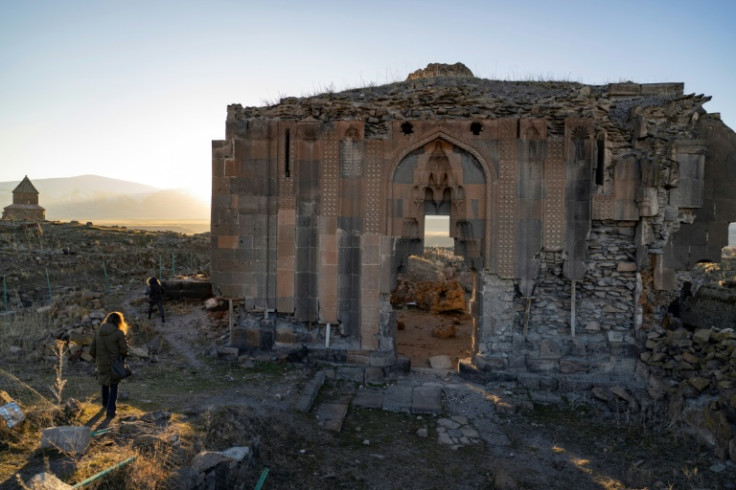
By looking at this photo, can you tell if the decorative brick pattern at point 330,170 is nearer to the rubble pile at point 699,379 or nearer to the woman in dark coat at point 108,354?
the woman in dark coat at point 108,354

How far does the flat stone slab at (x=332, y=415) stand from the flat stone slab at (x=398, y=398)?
0.73 meters

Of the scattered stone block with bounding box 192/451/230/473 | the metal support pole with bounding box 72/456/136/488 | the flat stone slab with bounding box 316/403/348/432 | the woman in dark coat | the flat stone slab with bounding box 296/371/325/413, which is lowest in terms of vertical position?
the flat stone slab with bounding box 316/403/348/432

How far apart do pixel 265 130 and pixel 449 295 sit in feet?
27.3

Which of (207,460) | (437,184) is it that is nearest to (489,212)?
(437,184)

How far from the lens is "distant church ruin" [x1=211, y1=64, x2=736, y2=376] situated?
8.37 metres

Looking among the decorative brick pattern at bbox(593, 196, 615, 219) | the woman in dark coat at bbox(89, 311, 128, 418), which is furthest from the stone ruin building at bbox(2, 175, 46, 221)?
the decorative brick pattern at bbox(593, 196, 615, 219)

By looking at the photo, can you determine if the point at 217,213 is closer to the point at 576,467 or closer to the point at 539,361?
the point at 539,361

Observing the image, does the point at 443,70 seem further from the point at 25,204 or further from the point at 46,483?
the point at 25,204

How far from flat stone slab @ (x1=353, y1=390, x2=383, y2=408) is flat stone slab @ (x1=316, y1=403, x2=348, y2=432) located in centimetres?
28

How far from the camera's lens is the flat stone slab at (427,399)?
7.54 meters

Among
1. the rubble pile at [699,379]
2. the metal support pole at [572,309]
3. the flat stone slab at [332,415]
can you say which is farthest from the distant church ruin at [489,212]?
the flat stone slab at [332,415]

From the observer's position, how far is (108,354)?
19.1ft

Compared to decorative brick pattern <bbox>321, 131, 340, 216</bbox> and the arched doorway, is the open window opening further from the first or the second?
decorative brick pattern <bbox>321, 131, 340, 216</bbox>

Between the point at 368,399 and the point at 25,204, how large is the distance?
38.9m
